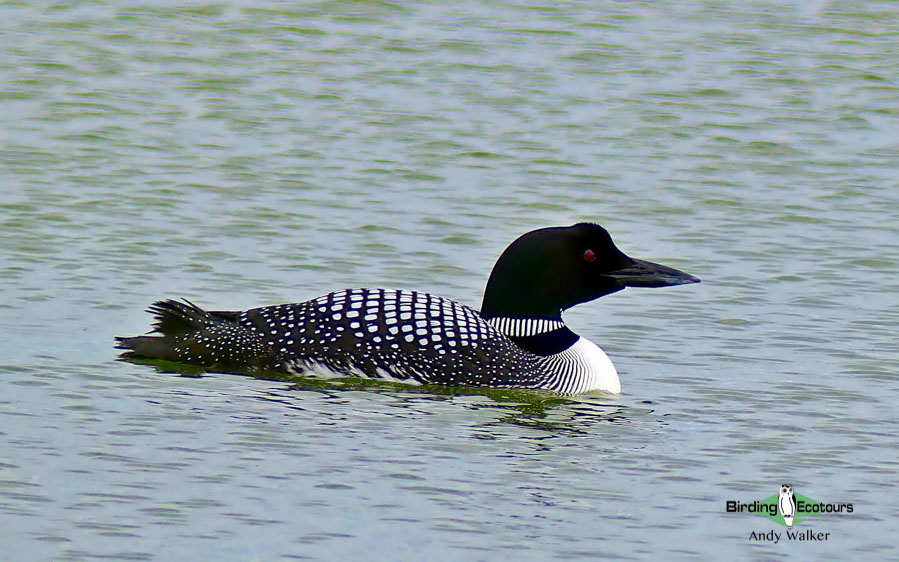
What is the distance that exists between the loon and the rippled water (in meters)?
0.17

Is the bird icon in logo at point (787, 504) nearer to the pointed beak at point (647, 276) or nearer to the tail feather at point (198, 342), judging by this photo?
the pointed beak at point (647, 276)

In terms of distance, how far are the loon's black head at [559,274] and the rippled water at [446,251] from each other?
42 centimetres

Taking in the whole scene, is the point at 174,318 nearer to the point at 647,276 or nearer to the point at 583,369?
the point at 583,369

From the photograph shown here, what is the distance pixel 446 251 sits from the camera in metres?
9.96

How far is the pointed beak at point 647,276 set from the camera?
790cm

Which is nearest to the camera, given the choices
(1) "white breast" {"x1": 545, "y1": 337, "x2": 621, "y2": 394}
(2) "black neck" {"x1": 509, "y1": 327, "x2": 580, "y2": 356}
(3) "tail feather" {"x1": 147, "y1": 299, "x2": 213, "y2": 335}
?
(1) "white breast" {"x1": 545, "y1": 337, "x2": 621, "y2": 394}

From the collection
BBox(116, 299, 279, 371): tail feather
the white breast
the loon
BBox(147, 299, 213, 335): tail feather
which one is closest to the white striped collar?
the loon

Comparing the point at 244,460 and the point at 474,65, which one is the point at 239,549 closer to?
the point at 244,460

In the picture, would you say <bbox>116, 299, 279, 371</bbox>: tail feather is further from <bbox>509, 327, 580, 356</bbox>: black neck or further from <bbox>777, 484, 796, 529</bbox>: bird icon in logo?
<bbox>777, 484, 796, 529</bbox>: bird icon in logo

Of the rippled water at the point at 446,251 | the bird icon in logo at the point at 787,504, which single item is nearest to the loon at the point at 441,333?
the rippled water at the point at 446,251

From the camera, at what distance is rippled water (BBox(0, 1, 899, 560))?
574 centimetres

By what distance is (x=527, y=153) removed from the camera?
491 inches

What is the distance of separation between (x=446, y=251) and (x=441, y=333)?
7.81 feet

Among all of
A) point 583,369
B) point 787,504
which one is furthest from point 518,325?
point 787,504
